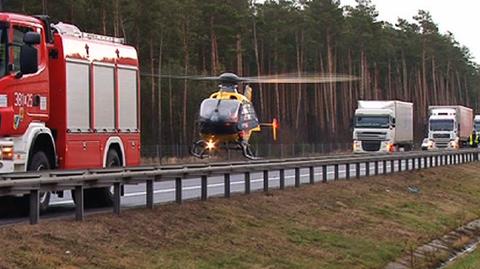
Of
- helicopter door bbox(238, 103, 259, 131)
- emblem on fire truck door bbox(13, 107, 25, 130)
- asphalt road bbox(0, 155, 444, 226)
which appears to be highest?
helicopter door bbox(238, 103, 259, 131)

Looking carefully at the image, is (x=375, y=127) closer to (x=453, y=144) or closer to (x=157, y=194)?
(x=453, y=144)

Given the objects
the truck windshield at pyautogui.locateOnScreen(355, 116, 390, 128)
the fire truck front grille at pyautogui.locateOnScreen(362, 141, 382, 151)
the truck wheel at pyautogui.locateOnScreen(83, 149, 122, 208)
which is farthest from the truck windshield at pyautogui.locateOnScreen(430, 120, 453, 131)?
the truck wheel at pyautogui.locateOnScreen(83, 149, 122, 208)

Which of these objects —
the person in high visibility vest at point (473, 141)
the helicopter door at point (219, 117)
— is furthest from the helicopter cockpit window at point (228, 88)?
the person in high visibility vest at point (473, 141)

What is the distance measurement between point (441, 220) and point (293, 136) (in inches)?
2643

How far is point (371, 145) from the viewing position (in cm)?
6172

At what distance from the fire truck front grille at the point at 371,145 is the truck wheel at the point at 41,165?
1770 inches

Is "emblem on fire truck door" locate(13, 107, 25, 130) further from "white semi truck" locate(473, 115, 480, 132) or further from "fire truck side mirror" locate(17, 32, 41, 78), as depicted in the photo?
"white semi truck" locate(473, 115, 480, 132)

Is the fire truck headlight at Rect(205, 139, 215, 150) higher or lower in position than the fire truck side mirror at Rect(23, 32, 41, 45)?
lower

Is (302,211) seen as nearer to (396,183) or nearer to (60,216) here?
(60,216)

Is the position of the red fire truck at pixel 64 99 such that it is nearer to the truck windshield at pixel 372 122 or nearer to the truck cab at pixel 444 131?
the truck windshield at pixel 372 122

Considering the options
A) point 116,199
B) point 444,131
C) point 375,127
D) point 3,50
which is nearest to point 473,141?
point 444,131

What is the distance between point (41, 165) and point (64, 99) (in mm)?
1512

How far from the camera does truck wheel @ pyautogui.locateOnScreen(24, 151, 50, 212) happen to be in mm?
17188

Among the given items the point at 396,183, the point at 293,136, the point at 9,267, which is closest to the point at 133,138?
the point at 9,267
